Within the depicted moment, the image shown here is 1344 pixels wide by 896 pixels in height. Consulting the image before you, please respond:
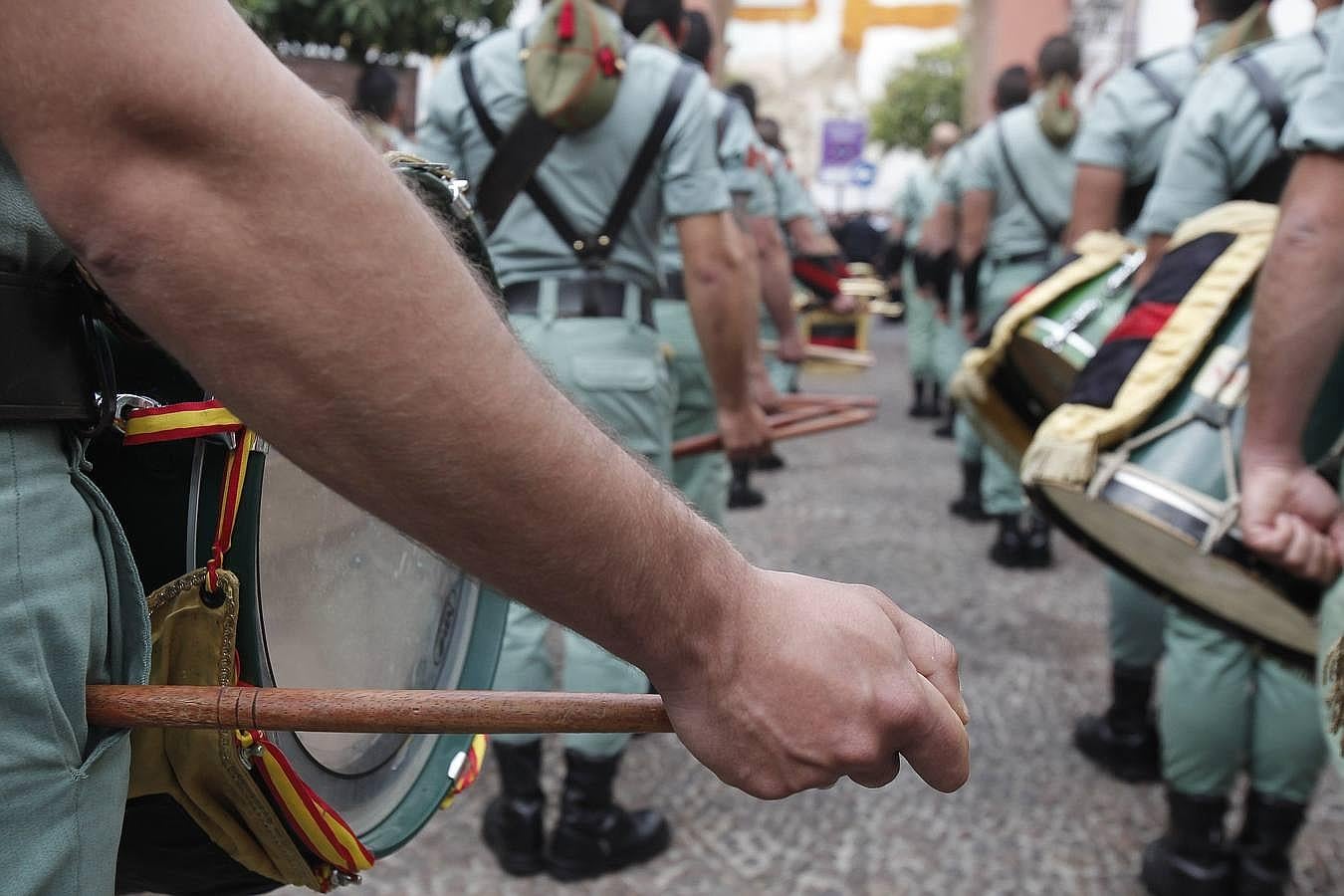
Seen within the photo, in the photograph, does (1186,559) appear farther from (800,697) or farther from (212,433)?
(212,433)

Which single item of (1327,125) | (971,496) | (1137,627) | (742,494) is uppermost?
(1327,125)

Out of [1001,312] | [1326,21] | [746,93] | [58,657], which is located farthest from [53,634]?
[746,93]

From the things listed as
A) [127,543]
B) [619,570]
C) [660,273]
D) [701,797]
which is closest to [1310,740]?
[701,797]

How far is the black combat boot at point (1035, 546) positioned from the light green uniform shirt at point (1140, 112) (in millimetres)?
1753

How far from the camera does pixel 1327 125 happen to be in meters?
1.65

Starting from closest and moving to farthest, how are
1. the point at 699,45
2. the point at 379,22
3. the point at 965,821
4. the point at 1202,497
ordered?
the point at 1202,497 → the point at 965,821 → the point at 699,45 → the point at 379,22

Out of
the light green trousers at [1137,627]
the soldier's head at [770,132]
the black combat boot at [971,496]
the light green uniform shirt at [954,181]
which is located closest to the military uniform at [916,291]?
the soldier's head at [770,132]

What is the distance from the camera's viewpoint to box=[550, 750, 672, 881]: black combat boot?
9.29 ft

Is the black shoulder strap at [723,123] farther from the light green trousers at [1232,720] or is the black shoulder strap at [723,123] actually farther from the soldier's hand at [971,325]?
the soldier's hand at [971,325]

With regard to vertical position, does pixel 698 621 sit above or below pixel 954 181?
above

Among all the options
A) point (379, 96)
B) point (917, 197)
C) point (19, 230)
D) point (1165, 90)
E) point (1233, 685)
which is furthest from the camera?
point (917, 197)

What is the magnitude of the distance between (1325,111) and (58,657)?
163 cm

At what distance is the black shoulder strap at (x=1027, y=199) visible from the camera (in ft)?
17.8

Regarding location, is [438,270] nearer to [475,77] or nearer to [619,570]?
[619,570]
